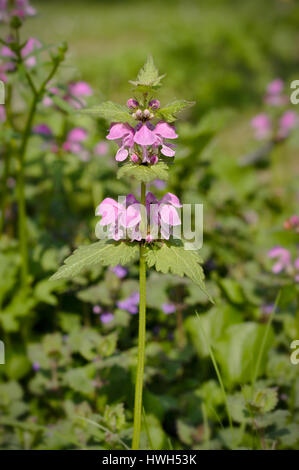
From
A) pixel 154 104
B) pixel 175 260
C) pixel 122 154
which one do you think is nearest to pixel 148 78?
pixel 154 104

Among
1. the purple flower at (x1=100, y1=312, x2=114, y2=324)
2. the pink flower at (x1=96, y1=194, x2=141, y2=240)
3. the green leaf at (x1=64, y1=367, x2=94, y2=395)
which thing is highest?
the purple flower at (x1=100, y1=312, x2=114, y2=324)

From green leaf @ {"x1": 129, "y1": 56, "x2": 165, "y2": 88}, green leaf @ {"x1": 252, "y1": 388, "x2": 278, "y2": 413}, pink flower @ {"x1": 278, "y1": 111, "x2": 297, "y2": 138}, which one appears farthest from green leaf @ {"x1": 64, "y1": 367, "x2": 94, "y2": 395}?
pink flower @ {"x1": 278, "y1": 111, "x2": 297, "y2": 138}

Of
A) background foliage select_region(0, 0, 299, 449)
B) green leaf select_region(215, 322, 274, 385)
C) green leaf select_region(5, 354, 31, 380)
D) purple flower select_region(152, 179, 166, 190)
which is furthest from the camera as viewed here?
purple flower select_region(152, 179, 166, 190)

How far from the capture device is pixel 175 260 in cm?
110

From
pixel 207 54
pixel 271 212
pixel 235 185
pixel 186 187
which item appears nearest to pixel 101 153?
pixel 186 187

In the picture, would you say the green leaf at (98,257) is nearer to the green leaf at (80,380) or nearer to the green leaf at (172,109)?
the green leaf at (172,109)

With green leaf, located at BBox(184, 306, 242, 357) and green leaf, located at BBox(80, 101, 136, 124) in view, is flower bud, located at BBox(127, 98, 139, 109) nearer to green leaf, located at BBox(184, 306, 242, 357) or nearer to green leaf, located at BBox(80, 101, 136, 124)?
green leaf, located at BBox(80, 101, 136, 124)

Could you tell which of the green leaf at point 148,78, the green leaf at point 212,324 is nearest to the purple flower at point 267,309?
the green leaf at point 212,324

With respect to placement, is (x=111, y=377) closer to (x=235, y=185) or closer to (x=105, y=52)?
(x=235, y=185)

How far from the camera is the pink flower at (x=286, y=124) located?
3.07m

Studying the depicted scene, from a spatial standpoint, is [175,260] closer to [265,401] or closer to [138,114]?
[138,114]

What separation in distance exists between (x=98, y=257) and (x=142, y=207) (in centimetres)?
15

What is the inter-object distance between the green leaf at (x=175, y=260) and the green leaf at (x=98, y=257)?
4 cm

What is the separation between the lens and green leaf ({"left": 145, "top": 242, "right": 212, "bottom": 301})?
3.49ft
